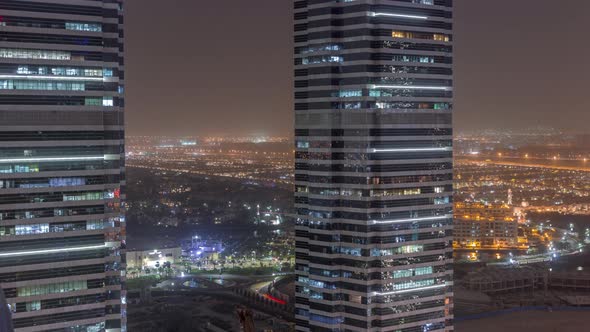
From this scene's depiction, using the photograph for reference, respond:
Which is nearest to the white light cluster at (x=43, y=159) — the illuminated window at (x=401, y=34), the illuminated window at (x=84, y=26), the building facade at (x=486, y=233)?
the illuminated window at (x=84, y=26)

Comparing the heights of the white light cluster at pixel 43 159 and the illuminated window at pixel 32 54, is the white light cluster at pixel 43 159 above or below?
below

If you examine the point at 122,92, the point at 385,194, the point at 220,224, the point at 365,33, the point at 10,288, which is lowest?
the point at 220,224

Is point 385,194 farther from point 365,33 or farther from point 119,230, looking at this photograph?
point 119,230

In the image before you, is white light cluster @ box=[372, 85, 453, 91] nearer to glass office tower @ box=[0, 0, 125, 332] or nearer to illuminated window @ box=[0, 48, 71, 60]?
glass office tower @ box=[0, 0, 125, 332]

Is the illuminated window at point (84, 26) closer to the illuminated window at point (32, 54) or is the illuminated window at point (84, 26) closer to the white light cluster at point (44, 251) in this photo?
the illuminated window at point (32, 54)

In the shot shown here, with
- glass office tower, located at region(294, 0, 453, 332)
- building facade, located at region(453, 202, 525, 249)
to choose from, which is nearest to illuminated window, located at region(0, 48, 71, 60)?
glass office tower, located at region(294, 0, 453, 332)

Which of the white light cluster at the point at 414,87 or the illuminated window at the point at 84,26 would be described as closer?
the illuminated window at the point at 84,26

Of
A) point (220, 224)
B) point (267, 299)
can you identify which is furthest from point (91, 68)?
point (220, 224)
